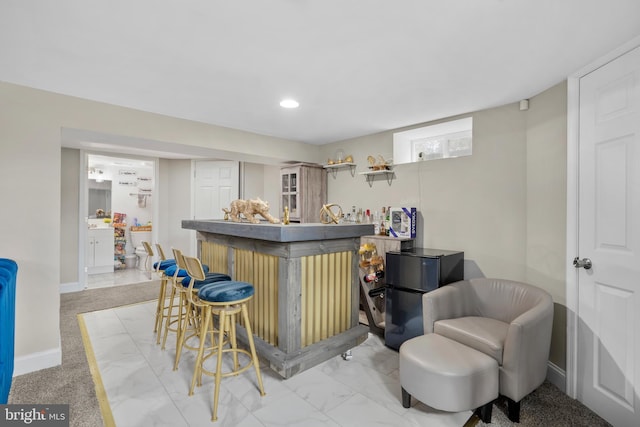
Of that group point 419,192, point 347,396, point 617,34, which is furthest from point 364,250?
point 617,34

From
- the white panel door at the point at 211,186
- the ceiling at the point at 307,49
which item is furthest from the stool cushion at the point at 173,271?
the white panel door at the point at 211,186

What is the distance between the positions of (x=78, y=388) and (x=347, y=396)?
2012 mm

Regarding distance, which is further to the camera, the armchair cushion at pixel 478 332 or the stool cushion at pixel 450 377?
the armchair cushion at pixel 478 332

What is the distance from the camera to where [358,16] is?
1.61 meters

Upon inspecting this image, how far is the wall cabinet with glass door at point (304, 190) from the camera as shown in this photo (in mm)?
4617

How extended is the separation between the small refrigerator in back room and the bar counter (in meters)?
0.35

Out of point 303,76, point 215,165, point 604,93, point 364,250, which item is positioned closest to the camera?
point 604,93

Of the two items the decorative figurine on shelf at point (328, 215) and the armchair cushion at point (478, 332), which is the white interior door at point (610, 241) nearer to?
the armchair cushion at point (478, 332)

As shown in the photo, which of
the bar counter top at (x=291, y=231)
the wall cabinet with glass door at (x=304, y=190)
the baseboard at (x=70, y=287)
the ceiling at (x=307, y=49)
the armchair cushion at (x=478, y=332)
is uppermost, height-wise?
the ceiling at (x=307, y=49)

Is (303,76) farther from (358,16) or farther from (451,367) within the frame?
(451,367)

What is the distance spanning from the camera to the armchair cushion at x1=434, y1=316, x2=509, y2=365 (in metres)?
2.03

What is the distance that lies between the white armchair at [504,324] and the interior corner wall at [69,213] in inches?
216

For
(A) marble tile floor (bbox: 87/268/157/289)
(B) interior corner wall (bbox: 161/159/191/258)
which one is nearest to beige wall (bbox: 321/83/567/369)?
(B) interior corner wall (bbox: 161/159/191/258)

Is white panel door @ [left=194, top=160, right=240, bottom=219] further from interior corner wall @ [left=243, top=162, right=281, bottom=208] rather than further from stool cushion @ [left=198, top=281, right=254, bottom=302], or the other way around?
stool cushion @ [left=198, top=281, right=254, bottom=302]
